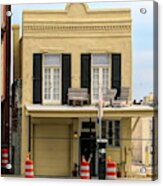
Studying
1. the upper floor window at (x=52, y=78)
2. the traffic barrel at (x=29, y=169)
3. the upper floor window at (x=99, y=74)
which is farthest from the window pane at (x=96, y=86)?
the traffic barrel at (x=29, y=169)

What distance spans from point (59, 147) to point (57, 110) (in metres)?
0.11

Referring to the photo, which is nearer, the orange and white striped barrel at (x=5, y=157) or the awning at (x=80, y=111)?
the awning at (x=80, y=111)

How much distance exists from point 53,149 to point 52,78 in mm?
213

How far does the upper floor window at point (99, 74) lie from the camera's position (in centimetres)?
201

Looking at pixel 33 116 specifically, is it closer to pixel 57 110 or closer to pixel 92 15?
pixel 57 110

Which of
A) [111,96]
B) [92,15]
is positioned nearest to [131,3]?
[92,15]

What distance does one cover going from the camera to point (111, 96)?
6.56 ft

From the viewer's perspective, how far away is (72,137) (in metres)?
2.03

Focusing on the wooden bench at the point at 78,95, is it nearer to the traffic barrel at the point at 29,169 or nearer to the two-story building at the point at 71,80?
the two-story building at the point at 71,80

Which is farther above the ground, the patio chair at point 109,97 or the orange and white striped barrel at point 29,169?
the patio chair at point 109,97

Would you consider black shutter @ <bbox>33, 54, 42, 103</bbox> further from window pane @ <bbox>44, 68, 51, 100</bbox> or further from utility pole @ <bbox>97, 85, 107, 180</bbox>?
utility pole @ <bbox>97, 85, 107, 180</bbox>

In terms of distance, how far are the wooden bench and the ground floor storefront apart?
0.9 inches

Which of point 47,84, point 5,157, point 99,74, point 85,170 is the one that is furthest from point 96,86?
point 5,157

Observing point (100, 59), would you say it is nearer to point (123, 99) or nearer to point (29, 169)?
point (123, 99)
